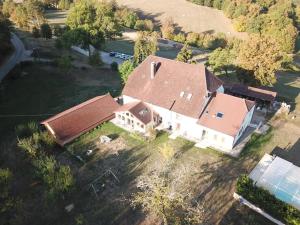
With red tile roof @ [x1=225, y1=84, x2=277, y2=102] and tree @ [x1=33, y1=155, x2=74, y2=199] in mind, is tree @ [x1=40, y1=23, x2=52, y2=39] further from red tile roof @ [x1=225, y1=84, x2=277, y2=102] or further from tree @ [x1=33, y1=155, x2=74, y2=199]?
tree @ [x1=33, y1=155, x2=74, y2=199]

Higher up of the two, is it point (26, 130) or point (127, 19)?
point (127, 19)

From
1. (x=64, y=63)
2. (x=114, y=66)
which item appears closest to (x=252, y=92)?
(x=114, y=66)

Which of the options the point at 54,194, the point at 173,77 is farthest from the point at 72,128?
the point at 173,77

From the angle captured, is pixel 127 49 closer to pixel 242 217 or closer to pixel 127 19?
pixel 127 19

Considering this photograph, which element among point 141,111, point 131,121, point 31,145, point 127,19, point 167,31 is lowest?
point 167,31

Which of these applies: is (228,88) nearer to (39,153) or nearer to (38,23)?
(39,153)

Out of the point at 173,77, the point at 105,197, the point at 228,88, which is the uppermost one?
the point at 173,77
